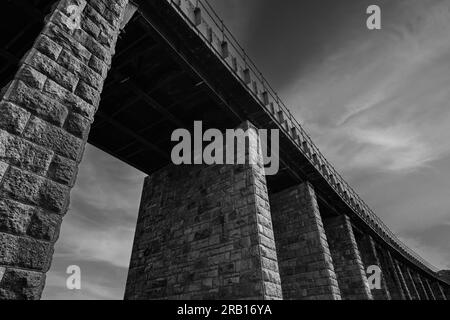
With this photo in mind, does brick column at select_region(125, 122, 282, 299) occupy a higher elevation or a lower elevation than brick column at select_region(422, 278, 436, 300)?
lower

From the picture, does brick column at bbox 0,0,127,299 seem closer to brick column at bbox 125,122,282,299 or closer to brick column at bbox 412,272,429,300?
brick column at bbox 125,122,282,299

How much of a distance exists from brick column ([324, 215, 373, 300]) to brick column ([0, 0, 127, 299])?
12.2 metres

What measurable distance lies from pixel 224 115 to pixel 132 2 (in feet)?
12.6

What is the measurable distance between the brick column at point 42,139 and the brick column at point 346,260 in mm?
12213

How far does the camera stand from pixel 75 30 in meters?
3.38

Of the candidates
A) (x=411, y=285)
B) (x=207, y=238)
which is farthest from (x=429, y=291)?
(x=207, y=238)

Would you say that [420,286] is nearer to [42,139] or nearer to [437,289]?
[437,289]

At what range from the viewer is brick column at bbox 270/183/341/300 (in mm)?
9297

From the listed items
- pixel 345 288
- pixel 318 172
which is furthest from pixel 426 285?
pixel 318 172

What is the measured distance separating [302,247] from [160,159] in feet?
21.2

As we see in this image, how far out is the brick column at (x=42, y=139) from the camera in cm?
221

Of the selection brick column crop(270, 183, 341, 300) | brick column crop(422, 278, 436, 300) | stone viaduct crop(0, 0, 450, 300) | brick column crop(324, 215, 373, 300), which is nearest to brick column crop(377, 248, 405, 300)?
stone viaduct crop(0, 0, 450, 300)
